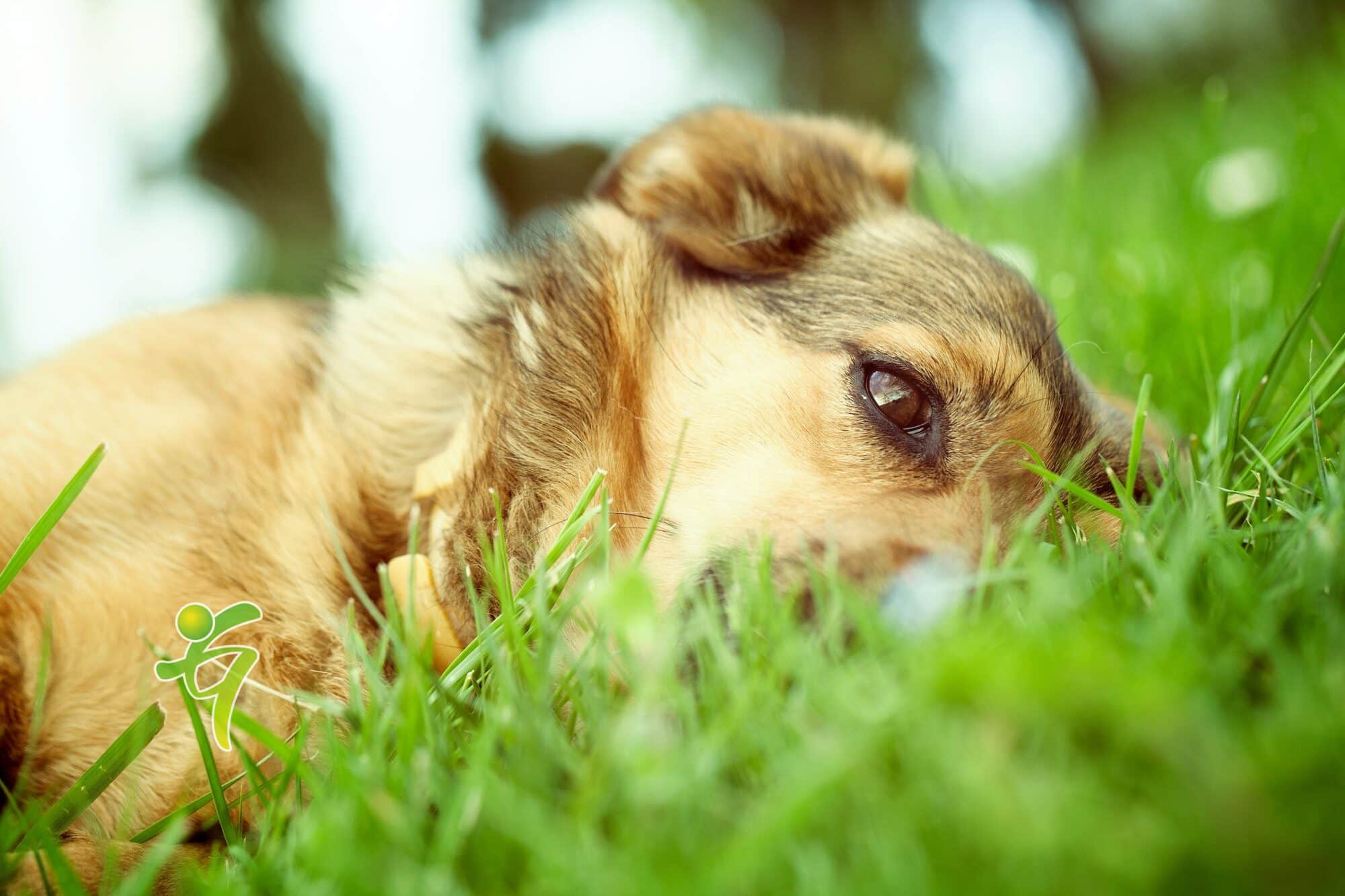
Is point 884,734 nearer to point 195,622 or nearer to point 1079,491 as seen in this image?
point 1079,491

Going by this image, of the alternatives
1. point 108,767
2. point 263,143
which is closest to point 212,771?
point 108,767

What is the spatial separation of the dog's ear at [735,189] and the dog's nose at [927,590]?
1041 mm

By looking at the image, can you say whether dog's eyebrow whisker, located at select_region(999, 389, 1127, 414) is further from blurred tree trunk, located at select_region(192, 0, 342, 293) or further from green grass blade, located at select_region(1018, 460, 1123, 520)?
blurred tree trunk, located at select_region(192, 0, 342, 293)

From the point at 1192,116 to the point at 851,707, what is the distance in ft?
25.8

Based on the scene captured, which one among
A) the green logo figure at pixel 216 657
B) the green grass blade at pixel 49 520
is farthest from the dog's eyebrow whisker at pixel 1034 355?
the green grass blade at pixel 49 520

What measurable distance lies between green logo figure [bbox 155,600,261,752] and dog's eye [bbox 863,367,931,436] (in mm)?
1346

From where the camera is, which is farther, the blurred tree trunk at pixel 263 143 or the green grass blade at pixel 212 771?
the blurred tree trunk at pixel 263 143

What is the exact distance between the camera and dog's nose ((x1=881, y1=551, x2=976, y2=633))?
1.24 metres

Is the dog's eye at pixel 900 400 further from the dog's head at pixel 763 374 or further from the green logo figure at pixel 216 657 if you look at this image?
the green logo figure at pixel 216 657

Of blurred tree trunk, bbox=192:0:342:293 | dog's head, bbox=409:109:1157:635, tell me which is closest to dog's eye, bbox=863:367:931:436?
dog's head, bbox=409:109:1157:635

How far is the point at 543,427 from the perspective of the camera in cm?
197

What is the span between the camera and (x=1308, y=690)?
919 mm

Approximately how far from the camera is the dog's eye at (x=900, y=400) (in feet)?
6.10

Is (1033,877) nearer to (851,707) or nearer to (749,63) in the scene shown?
(851,707)
